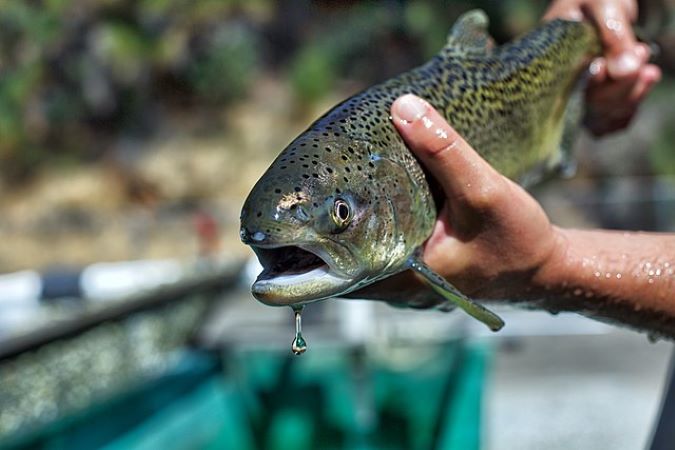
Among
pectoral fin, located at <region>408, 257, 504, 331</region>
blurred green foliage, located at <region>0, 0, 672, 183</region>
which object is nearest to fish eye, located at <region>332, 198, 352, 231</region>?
pectoral fin, located at <region>408, 257, 504, 331</region>

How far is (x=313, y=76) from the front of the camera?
2091 centimetres

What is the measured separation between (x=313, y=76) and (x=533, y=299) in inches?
745

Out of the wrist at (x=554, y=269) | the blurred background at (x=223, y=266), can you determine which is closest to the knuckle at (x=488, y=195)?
the wrist at (x=554, y=269)

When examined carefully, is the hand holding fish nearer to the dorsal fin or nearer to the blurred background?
the dorsal fin

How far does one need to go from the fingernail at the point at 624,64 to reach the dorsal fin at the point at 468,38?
95 centimetres

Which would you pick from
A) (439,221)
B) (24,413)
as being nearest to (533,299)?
(439,221)

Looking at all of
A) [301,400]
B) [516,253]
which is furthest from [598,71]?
[301,400]

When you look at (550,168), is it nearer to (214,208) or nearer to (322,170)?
(322,170)

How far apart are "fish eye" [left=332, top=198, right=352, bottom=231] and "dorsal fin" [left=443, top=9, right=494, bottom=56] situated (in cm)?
104

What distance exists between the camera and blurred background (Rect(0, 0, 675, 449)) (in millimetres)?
6426

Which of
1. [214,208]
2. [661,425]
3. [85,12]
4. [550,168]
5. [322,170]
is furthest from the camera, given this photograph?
[85,12]

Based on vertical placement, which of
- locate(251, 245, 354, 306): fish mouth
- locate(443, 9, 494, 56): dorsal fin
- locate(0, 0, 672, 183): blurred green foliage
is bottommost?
locate(251, 245, 354, 306): fish mouth

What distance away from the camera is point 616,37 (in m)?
3.50

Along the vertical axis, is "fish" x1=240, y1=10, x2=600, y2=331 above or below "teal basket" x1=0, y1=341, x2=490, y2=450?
above
